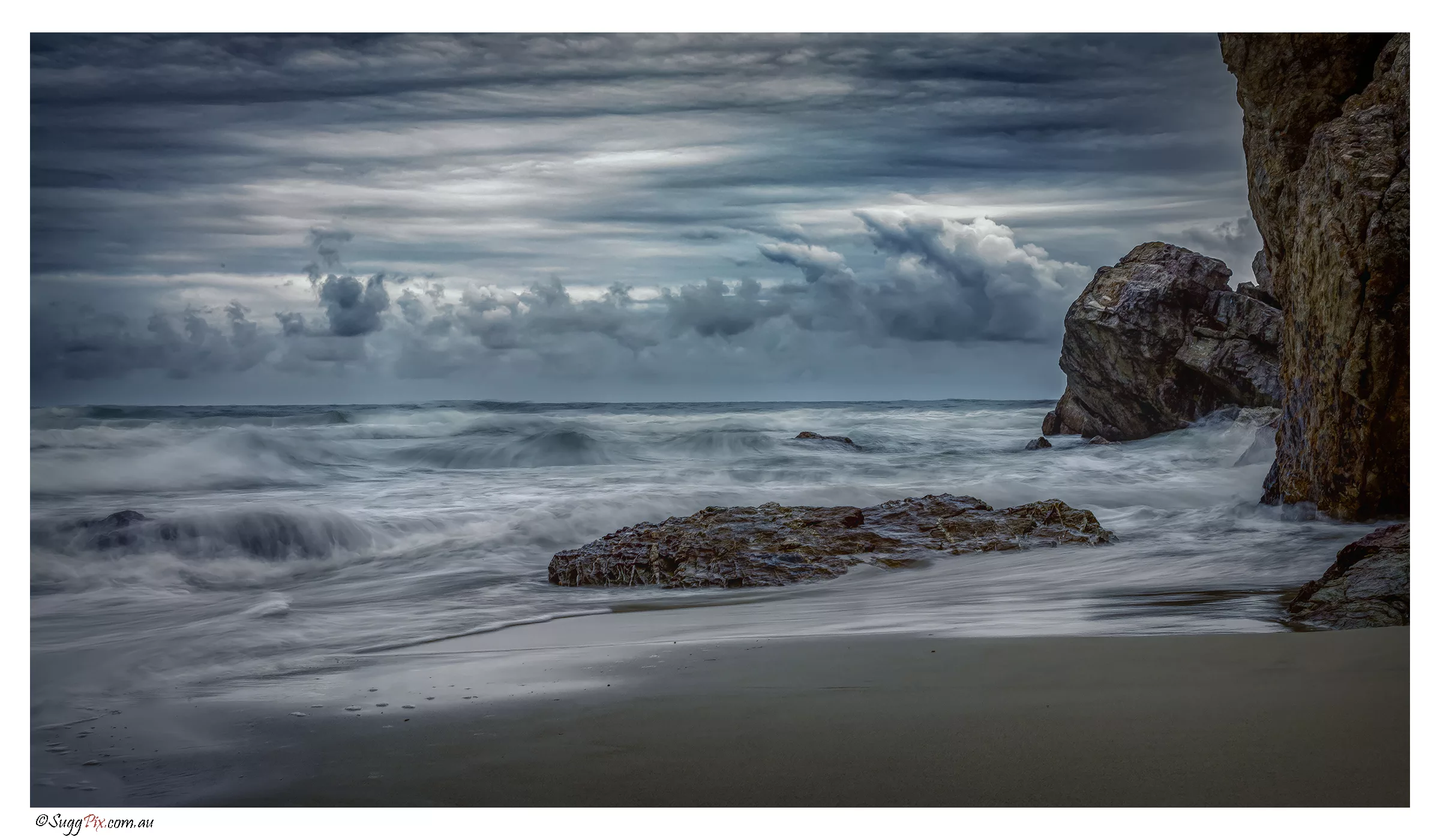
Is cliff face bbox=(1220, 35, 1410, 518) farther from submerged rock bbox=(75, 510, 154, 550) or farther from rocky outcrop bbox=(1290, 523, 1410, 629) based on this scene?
submerged rock bbox=(75, 510, 154, 550)

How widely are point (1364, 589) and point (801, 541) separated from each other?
264 centimetres

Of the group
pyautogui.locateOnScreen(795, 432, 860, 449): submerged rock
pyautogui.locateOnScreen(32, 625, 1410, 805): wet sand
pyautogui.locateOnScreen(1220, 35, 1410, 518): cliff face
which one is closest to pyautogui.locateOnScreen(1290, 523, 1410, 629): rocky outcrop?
pyautogui.locateOnScreen(32, 625, 1410, 805): wet sand

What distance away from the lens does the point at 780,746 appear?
2.53 metres

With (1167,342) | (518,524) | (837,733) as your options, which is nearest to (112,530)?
(518,524)

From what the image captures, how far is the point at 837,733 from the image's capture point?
8.52 ft

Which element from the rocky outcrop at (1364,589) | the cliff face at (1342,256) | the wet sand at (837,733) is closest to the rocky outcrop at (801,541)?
the cliff face at (1342,256)

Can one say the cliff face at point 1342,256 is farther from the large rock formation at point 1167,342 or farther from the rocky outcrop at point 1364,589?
the large rock formation at point 1167,342

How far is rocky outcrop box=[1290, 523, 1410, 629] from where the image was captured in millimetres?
3354

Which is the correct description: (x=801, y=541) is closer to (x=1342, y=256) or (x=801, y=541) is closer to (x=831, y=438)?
(x=1342, y=256)

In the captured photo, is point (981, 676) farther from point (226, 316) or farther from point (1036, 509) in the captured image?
point (226, 316)

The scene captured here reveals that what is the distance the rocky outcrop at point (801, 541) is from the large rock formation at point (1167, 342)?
16.6ft

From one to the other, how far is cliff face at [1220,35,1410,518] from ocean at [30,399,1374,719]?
37 centimetres
